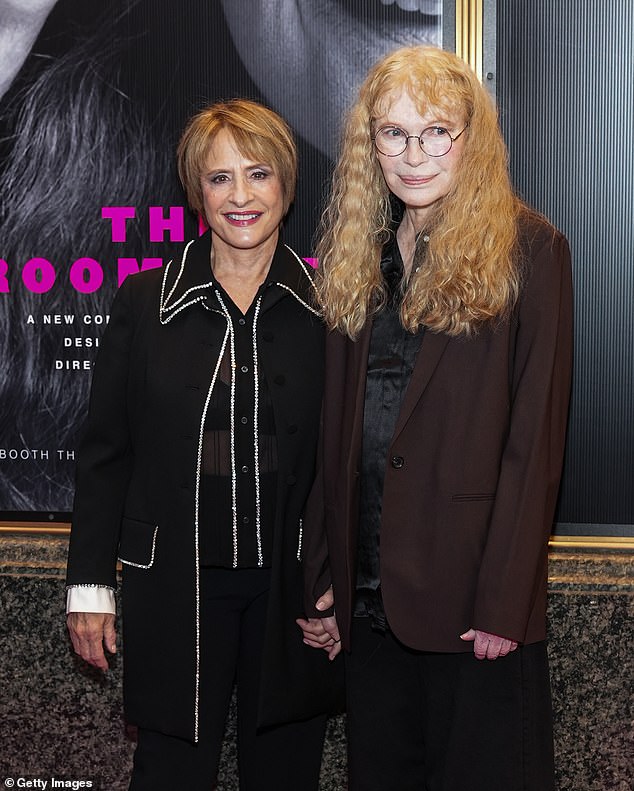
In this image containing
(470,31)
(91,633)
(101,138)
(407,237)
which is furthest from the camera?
(101,138)

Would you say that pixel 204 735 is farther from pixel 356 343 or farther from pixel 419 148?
pixel 419 148

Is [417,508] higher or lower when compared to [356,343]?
lower

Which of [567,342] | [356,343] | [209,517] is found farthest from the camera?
[209,517]

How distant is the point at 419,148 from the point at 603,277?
0.83 metres

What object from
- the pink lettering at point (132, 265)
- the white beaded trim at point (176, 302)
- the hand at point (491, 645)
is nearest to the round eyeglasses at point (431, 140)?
the white beaded trim at point (176, 302)

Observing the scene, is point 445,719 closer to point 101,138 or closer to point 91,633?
point 91,633

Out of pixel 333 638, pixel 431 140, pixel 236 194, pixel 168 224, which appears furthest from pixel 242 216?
pixel 333 638

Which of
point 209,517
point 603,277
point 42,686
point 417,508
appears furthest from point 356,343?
point 42,686

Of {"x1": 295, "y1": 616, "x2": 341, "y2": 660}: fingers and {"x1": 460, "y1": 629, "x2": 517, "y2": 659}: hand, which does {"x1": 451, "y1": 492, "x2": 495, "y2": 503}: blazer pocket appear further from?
{"x1": 295, "y1": 616, "x2": 341, "y2": 660}: fingers

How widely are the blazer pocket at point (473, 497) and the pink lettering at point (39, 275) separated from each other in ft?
4.58

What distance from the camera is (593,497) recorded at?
7.88 ft

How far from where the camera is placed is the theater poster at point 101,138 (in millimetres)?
2404

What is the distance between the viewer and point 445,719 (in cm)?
174

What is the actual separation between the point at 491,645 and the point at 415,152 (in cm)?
87
